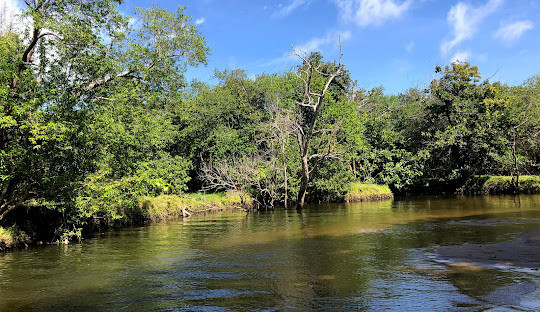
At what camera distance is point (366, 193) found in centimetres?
4003

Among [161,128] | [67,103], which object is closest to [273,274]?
[67,103]

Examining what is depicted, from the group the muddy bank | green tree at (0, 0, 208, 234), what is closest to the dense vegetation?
green tree at (0, 0, 208, 234)

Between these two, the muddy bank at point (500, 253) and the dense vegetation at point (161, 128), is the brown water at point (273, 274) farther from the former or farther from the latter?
the dense vegetation at point (161, 128)

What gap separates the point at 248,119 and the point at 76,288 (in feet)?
117

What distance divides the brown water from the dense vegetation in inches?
117

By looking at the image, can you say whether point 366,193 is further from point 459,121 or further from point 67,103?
point 67,103

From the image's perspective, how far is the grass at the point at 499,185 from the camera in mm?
36838

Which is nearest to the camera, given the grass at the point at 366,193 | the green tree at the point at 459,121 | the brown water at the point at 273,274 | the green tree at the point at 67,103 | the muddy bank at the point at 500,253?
the brown water at the point at 273,274

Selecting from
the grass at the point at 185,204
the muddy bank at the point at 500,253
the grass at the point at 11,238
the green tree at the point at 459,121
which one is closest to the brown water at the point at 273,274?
the muddy bank at the point at 500,253

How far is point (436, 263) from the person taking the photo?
10109mm

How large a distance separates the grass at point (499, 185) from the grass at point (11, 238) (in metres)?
41.3

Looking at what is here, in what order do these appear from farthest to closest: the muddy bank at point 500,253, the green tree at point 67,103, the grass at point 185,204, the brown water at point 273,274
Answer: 1. the grass at point 185,204
2. the green tree at point 67,103
3. the muddy bank at point 500,253
4. the brown water at point 273,274

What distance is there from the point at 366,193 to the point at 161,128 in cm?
2295

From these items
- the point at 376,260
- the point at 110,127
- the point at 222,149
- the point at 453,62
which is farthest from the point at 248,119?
the point at 376,260
